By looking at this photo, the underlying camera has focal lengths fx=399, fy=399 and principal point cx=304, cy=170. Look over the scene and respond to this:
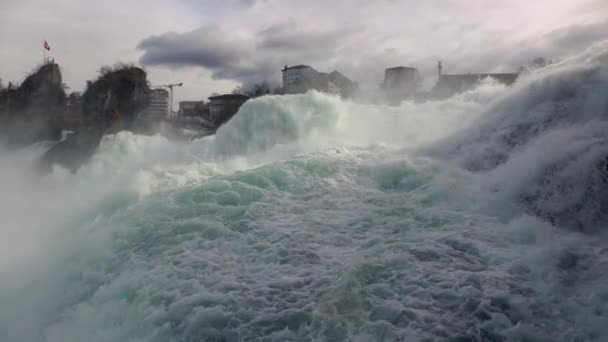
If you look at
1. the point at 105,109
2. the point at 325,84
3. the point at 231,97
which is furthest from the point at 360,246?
the point at 231,97

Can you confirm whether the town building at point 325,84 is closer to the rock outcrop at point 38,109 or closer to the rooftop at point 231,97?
the rooftop at point 231,97

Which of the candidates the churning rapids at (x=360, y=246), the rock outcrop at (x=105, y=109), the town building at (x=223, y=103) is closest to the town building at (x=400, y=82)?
the town building at (x=223, y=103)

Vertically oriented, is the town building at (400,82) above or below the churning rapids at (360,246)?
above

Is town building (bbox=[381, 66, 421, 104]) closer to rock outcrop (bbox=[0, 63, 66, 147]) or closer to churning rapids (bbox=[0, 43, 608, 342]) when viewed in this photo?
rock outcrop (bbox=[0, 63, 66, 147])

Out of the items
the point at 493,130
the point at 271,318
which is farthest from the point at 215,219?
the point at 493,130

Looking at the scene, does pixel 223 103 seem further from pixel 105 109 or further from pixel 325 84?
pixel 105 109

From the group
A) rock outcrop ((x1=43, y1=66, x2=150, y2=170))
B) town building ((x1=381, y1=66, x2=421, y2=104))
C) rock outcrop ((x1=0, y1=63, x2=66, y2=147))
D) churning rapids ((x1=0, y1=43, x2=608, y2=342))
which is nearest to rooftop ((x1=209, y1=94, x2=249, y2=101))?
town building ((x1=381, y1=66, x2=421, y2=104))
